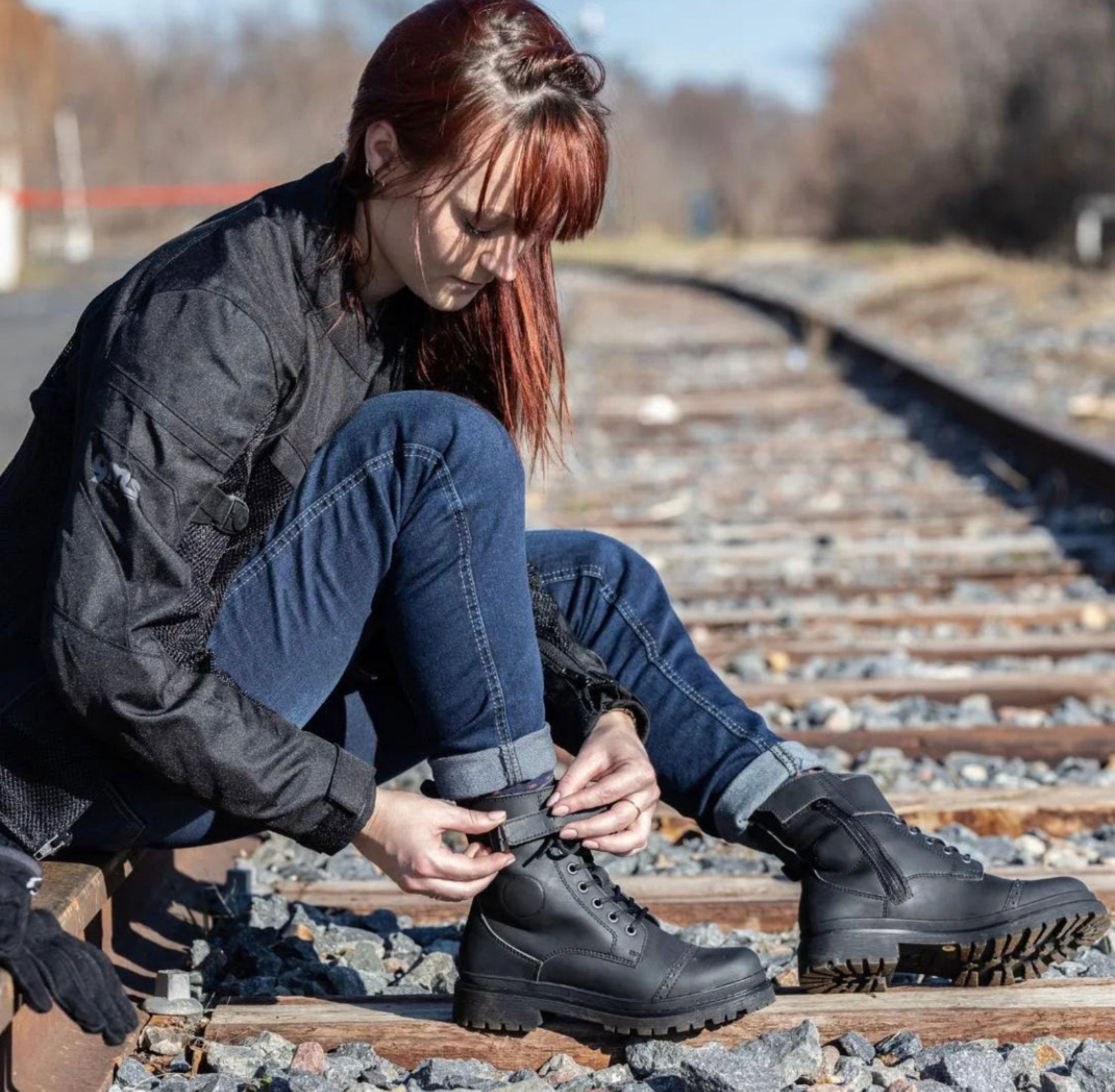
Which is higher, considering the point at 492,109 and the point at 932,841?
the point at 492,109

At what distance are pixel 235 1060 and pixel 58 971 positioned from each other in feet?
1.19

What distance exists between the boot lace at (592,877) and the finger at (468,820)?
Answer: 86 millimetres

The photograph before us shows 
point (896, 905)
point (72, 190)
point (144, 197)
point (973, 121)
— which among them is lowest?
point (896, 905)

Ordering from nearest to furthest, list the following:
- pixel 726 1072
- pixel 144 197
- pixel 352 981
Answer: pixel 726 1072
pixel 352 981
pixel 144 197

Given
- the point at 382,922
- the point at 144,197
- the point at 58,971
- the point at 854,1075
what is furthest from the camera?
the point at 144,197

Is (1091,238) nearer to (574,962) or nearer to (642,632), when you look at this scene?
(642,632)

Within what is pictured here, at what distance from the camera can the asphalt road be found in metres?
8.49

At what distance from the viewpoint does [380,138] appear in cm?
187

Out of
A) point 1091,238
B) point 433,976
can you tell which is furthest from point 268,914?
point 1091,238

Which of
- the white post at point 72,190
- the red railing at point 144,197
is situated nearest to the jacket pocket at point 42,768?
the white post at point 72,190

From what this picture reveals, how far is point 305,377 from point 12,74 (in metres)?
37.1

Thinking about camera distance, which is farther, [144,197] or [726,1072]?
Result: [144,197]

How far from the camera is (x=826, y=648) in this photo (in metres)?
4.00

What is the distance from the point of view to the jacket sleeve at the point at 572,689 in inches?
83.9
